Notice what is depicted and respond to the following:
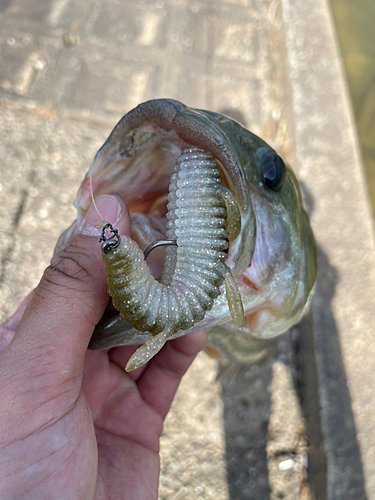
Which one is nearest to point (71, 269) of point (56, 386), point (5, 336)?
point (56, 386)

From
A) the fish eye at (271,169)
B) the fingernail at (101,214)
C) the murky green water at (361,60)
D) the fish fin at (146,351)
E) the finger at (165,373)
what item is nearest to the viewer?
the fish fin at (146,351)

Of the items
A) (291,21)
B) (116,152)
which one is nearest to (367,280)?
(116,152)

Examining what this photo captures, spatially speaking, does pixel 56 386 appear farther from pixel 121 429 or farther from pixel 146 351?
pixel 121 429

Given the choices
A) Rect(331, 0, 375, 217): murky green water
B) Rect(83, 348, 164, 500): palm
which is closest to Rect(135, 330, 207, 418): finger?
Rect(83, 348, 164, 500): palm

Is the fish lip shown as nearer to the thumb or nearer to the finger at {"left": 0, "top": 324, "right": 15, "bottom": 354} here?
the thumb

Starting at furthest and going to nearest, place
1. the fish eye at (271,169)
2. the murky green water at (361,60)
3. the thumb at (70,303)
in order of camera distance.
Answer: the murky green water at (361,60) < the fish eye at (271,169) < the thumb at (70,303)

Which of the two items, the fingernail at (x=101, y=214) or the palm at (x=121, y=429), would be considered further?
the palm at (x=121, y=429)

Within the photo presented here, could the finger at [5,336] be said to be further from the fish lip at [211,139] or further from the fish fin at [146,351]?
the fish lip at [211,139]

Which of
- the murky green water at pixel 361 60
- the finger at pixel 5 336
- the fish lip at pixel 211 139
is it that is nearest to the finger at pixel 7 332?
the finger at pixel 5 336

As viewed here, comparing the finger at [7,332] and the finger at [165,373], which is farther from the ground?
the finger at [7,332]
